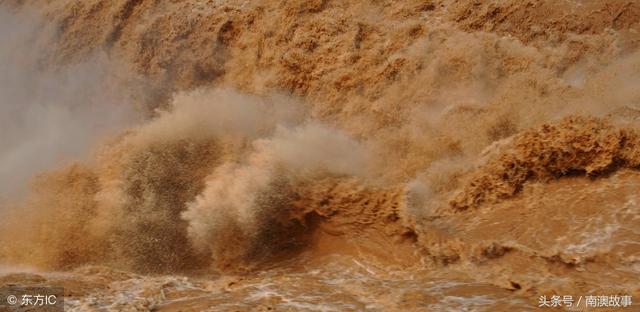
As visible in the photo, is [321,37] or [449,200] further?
[321,37]

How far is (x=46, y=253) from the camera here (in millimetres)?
5723

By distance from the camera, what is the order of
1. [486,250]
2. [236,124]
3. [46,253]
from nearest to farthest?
[486,250] → [46,253] → [236,124]

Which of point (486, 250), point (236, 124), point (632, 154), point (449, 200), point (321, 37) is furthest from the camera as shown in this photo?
point (321, 37)

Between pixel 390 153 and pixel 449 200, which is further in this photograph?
pixel 390 153

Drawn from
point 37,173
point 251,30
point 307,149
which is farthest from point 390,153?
point 37,173

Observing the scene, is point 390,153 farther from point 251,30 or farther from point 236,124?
point 251,30

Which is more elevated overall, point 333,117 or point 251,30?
Answer: point 251,30

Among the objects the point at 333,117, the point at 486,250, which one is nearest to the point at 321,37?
the point at 333,117

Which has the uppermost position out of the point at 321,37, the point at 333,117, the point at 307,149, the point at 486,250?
the point at 321,37

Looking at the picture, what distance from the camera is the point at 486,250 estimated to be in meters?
4.50

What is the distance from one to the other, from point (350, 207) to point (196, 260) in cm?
157

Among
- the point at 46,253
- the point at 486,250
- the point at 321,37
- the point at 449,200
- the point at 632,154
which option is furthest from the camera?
the point at 321,37

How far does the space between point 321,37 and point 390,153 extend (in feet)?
6.34

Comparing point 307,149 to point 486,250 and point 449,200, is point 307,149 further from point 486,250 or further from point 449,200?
point 486,250
